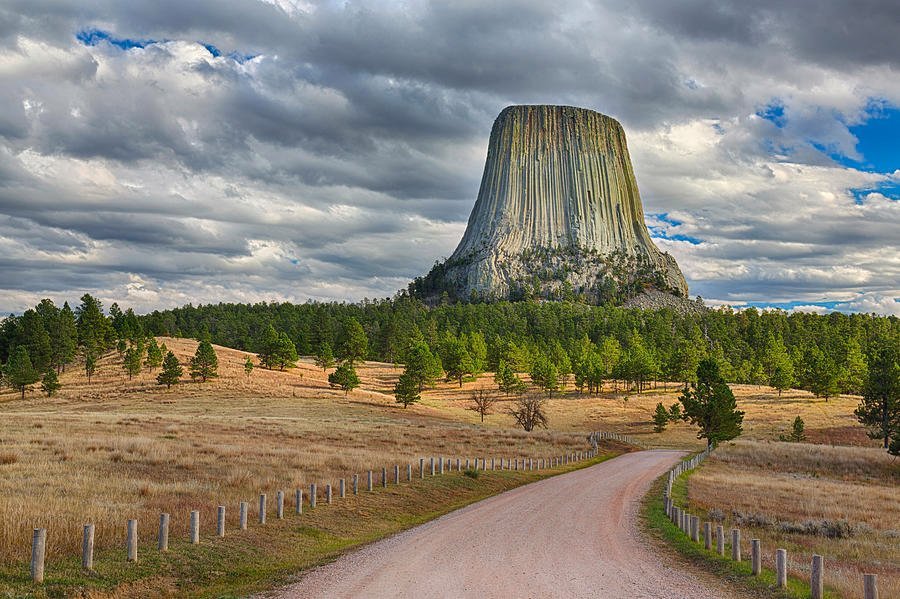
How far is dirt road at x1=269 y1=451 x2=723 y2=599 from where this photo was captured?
1348 centimetres

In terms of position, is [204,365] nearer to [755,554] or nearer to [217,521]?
[217,521]

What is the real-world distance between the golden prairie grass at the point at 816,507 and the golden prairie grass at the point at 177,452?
559 inches

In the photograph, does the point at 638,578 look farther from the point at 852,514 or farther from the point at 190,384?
the point at 190,384

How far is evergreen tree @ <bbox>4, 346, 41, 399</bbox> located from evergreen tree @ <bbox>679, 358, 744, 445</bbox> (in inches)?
3028

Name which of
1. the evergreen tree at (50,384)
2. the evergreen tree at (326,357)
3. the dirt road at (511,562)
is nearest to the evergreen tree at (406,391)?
the evergreen tree at (50,384)

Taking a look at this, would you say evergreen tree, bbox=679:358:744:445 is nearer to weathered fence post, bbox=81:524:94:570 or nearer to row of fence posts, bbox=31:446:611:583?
row of fence posts, bbox=31:446:611:583

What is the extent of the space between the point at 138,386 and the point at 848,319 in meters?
175

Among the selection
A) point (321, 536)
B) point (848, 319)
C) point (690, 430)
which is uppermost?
point (848, 319)

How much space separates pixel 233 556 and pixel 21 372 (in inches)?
3376

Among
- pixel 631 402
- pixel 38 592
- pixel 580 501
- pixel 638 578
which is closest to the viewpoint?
pixel 38 592

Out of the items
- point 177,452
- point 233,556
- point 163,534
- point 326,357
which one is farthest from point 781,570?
point 326,357

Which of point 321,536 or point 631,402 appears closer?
point 321,536

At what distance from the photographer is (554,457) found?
5041cm

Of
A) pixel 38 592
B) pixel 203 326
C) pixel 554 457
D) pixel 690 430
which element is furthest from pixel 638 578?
pixel 203 326
